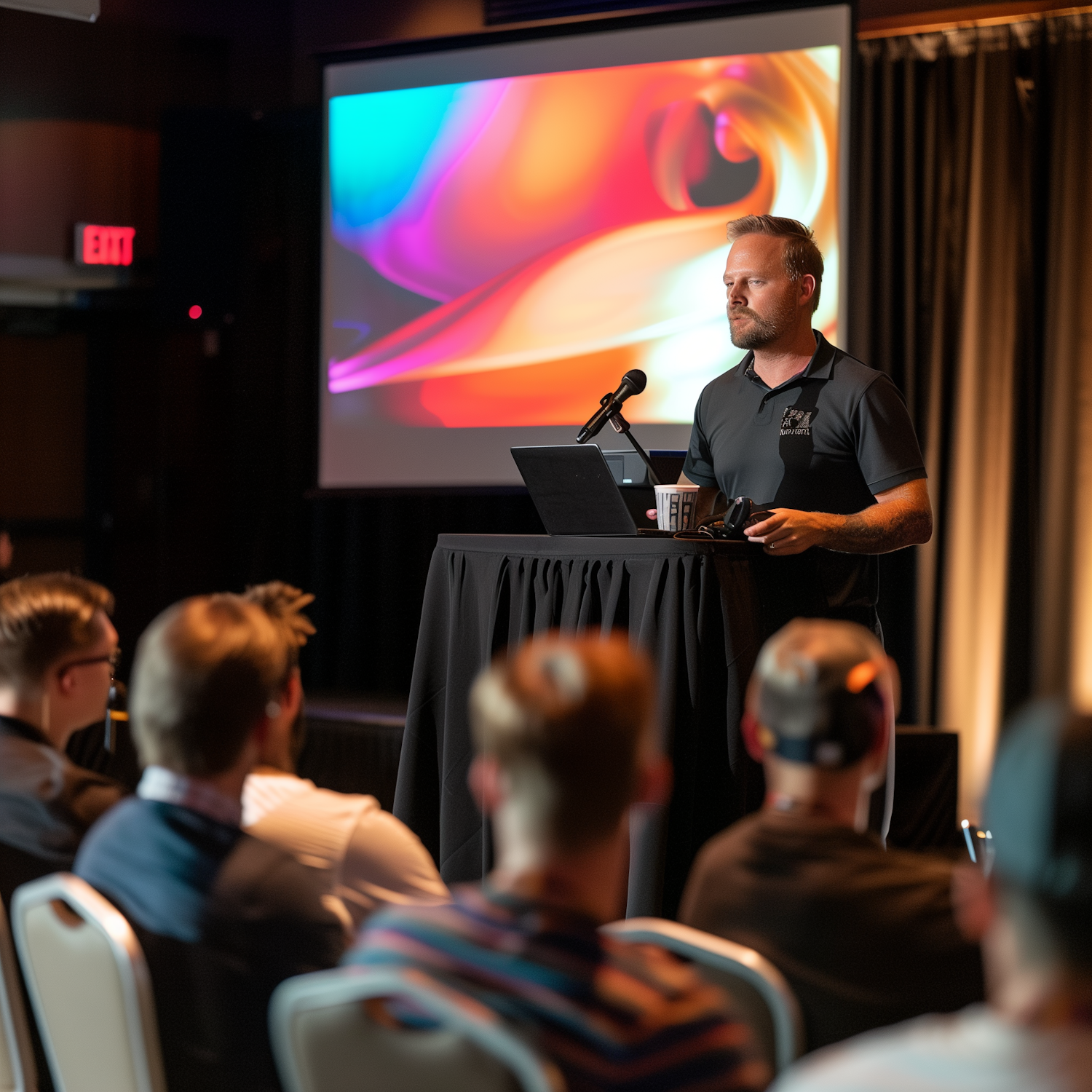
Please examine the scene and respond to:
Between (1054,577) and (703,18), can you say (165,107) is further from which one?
(1054,577)

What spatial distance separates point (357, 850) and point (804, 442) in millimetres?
1687

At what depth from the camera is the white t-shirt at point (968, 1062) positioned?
2.44 ft

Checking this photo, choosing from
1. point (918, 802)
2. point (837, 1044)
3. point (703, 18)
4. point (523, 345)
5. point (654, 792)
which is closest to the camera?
point (654, 792)

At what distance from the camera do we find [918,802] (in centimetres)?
362

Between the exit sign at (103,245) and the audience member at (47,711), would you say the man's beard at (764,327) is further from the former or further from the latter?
the exit sign at (103,245)

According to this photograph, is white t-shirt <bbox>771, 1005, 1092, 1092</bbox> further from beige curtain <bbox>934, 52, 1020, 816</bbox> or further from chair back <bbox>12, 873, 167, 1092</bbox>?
beige curtain <bbox>934, 52, 1020, 816</bbox>

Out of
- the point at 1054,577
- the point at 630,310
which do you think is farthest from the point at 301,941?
the point at 1054,577

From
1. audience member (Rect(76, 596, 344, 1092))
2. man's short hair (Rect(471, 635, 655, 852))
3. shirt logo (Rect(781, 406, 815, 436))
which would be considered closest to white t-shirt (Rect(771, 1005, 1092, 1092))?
man's short hair (Rect(471, 635, 655, 852))

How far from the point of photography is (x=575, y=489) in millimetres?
2436

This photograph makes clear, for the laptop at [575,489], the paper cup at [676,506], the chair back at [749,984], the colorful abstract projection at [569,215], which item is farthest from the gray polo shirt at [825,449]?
the chair back at [749,984]

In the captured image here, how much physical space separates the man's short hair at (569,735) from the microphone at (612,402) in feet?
5.39

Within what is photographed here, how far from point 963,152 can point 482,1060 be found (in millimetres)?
4287

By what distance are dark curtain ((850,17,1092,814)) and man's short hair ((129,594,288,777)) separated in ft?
11.4

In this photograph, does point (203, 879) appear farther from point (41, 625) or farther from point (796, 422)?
point (796, 422)
